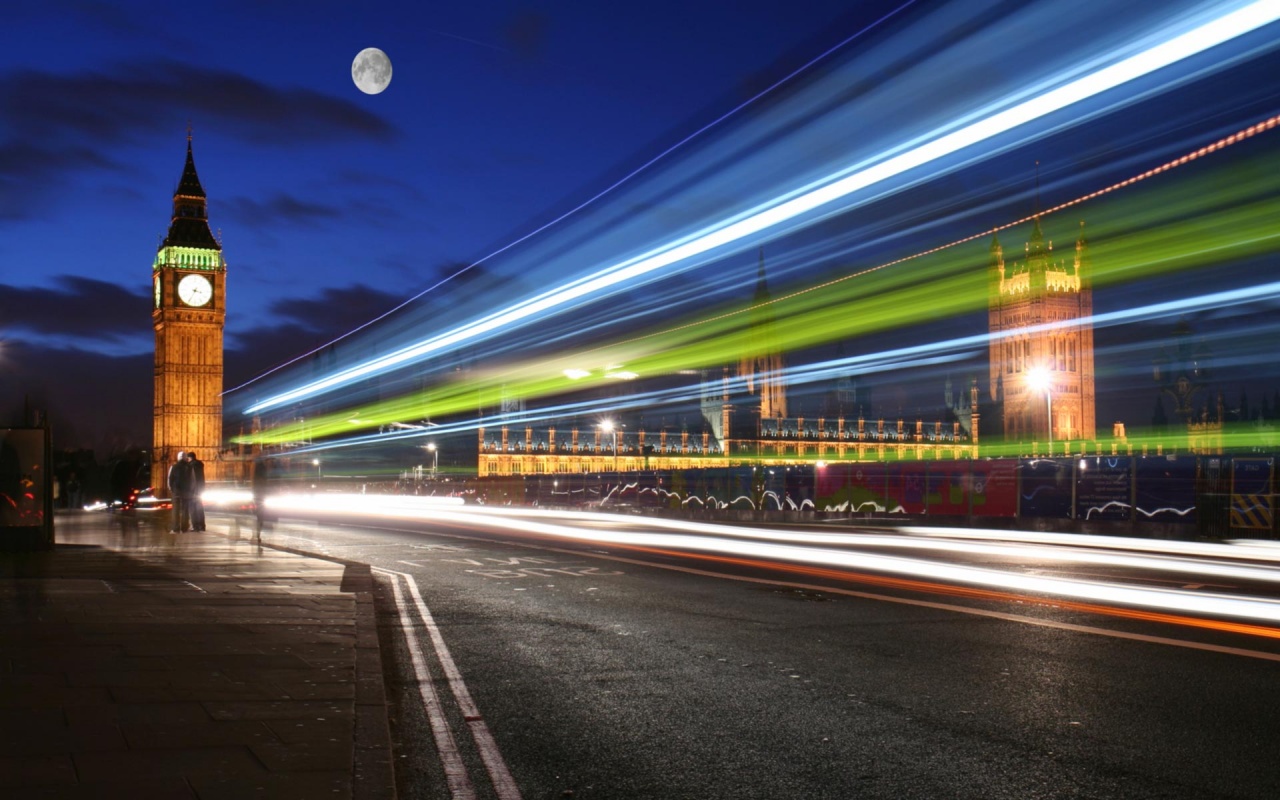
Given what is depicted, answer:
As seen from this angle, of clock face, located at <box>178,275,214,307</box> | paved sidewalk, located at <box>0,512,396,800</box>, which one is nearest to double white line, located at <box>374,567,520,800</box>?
paved sidewalk, located at <box>0,512,396,800</box>

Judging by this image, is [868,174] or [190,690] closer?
[190,690]

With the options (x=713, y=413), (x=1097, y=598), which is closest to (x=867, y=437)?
(x=713, y=413)

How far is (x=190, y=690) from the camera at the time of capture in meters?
6.95

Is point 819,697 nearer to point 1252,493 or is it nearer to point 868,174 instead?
point 1252,493

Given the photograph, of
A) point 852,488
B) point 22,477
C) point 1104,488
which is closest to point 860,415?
point 852,488

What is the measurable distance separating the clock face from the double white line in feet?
401

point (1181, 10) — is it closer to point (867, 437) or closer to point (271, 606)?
point (271, 606)

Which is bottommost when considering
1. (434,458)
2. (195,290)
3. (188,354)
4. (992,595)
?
(992,595)

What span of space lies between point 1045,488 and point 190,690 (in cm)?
2482

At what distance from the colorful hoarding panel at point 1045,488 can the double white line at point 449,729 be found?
20597 millimetres

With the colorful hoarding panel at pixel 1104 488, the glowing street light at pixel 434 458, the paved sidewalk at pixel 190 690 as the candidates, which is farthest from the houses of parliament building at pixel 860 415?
the paved sidewalk at pixel 190 690

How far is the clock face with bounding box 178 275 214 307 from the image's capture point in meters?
123

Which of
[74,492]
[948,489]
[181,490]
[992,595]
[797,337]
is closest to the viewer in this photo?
[992,595]

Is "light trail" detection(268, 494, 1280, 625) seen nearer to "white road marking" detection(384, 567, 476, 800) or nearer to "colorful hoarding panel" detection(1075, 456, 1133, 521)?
"colorful hoarding panel" detection(1075, 456, 1133, 521)
